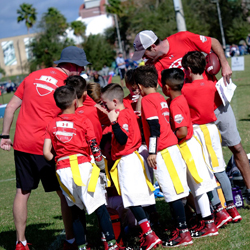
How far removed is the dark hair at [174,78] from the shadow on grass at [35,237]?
2501 mm

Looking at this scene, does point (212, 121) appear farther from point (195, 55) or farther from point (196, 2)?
point (196, 2)

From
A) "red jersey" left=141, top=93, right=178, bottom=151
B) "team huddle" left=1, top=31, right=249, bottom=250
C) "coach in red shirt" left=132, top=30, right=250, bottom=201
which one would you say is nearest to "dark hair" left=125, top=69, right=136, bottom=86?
"team huddle" left=1, top=31, right=249, bottom=250

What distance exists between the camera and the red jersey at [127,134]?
4.11 meters

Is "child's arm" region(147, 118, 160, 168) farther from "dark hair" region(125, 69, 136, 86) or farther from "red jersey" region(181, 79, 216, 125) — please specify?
"dark hair" region(125, 69, 136, 86)

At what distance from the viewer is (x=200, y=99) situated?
4473mm

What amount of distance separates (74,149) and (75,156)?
71 millimetres

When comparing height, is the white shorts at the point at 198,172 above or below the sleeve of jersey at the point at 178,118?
below

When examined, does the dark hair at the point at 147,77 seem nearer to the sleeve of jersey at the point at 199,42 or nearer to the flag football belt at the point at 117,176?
the flag football belt at the point at 117,176

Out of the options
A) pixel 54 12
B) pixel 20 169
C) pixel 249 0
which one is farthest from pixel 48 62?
pixel 20 169

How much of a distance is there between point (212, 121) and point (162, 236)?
147 cm

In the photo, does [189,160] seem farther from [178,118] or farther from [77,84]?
[77,84]

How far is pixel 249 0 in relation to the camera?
2576 inches

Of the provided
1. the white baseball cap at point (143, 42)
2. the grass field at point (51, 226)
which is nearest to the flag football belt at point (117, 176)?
the grass field at point (51, 226)

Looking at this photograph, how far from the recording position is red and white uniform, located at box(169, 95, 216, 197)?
13.8ft
